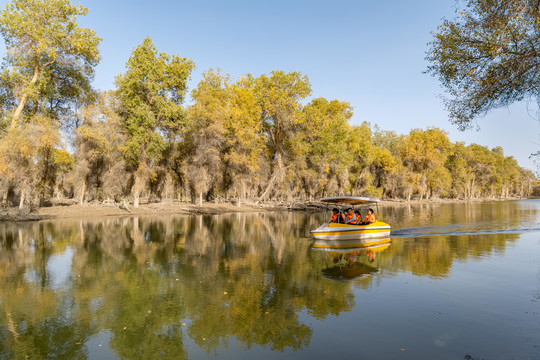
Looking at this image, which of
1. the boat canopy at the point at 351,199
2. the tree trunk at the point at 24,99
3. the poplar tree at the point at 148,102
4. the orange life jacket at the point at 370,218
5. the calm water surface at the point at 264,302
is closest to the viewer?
the calm water surface at the point at 264,302

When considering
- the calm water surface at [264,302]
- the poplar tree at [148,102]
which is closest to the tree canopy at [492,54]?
the calm water surface at [264,302]

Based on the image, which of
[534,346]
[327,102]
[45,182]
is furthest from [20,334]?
[327,102]

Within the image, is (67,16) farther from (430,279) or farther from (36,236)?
(430,279)

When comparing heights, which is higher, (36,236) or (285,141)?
(285,141)

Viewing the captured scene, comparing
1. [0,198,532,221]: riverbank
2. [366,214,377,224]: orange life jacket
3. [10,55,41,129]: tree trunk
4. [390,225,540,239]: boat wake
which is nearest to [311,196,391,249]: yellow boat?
[366,214,377,224]: orange life jacket

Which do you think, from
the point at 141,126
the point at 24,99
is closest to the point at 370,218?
the point at 141,126

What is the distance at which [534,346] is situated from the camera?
25.7 feet

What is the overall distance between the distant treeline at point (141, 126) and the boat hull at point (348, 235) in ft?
93.2

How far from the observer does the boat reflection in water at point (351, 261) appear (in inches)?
573

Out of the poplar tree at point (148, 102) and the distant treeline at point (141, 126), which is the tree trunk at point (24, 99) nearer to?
the distant treeline at point (141, 126)

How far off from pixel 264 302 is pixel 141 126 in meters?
37.8

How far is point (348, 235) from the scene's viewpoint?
23297 mm

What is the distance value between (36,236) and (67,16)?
26685mm

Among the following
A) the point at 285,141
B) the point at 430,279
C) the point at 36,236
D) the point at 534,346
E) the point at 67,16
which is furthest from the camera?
the point at 285,141
